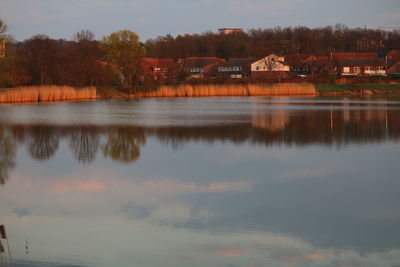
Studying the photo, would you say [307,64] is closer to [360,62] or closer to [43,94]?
[360,62]

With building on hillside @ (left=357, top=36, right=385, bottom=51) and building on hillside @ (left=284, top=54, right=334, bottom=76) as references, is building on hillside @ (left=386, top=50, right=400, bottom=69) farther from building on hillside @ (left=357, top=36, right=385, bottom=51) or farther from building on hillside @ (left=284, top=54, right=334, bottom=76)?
building on hillside @ (left=357, top=36, right=385, bottom=51)

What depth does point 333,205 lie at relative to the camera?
8031 millimetres

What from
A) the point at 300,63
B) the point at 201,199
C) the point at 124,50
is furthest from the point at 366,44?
the point at 201,199

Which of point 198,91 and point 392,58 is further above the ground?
point 392,58

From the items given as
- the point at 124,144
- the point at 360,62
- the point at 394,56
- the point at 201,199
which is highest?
the point at 394,56

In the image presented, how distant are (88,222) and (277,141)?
835 cm

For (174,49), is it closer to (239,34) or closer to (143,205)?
(239,34)

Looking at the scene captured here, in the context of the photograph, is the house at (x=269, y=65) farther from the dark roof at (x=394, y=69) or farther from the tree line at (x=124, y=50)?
the dark roof at (x=394, y=69)

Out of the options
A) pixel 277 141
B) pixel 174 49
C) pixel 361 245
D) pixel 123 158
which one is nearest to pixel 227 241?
pixel 361 245

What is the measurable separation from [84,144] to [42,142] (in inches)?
44.2

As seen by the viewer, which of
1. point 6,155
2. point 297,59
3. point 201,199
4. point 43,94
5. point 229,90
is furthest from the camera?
point 297,59

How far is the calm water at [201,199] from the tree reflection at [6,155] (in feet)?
0.09

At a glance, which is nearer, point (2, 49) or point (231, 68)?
point (2, 49)

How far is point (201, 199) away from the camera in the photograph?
8.36m
